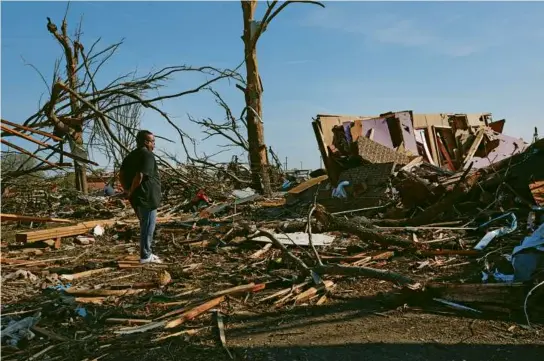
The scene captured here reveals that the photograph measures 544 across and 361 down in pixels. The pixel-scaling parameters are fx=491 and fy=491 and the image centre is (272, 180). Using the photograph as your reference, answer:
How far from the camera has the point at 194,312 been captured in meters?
4.20

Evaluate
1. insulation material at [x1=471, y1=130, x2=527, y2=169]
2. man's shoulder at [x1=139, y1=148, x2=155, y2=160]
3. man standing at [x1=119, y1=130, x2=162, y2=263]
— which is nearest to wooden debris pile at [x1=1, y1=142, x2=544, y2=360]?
man standing at [x1=119, y1=130, x2=162, y2=263]

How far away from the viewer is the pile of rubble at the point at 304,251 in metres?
4.21

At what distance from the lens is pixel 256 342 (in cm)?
372

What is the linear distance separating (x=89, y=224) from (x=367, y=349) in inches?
303

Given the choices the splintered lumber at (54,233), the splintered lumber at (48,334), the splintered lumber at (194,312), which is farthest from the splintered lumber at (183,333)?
the splintered lumber at (54,233)

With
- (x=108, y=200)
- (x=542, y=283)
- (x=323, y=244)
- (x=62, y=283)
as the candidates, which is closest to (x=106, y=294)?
(x=62, y=283)

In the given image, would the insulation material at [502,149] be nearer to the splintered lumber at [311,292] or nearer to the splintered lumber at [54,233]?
the splintered lumber at [311,292]

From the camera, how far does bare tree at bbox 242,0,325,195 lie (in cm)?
1534

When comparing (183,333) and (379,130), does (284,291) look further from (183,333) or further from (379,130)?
(379,130)

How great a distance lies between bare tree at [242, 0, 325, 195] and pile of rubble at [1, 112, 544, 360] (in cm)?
169

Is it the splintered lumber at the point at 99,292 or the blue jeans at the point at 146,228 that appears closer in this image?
the splintered lumber at the point at 99,292

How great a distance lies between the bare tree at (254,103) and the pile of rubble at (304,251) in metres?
1.69

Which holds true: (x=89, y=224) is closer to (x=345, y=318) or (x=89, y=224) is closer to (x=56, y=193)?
(x=56, y=193)

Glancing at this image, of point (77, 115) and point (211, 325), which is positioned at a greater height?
point (77, 115)
